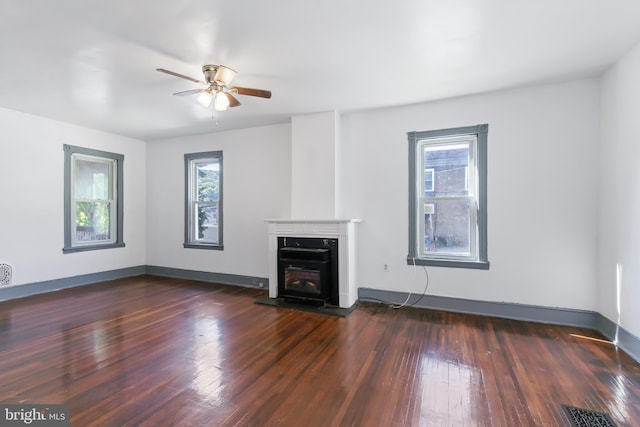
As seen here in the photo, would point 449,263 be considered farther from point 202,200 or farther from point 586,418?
point 202,200

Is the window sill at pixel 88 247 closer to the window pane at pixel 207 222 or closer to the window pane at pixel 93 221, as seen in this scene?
the window pane at pixel 93 221

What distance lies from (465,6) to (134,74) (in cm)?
319

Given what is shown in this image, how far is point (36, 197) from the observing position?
15.2 feet

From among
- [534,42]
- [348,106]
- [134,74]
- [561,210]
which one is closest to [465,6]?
[534,42]

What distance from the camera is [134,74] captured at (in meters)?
3.18

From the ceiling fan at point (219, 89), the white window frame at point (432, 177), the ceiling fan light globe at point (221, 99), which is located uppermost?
the ceiling fan at point (219, 89)

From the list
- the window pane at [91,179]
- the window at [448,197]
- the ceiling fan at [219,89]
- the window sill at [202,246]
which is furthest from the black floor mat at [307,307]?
the window pane at [91,179]

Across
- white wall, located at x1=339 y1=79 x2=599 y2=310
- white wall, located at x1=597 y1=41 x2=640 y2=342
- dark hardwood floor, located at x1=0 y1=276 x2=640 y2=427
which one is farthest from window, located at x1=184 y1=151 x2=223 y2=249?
white wall, located at x1=597 y1=41 x2=640 y2=342

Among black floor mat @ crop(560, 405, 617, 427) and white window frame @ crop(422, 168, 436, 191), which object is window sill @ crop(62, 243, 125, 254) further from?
black floor mat @ crop(560, 405, 617, 427)

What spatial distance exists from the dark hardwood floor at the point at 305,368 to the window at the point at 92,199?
1730 mm

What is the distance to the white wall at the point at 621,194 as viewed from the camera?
265 centimetres

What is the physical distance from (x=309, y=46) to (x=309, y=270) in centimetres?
271

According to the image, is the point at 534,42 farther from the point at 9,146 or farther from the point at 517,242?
the point at 9,146

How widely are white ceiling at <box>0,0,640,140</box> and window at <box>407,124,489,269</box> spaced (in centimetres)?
64
